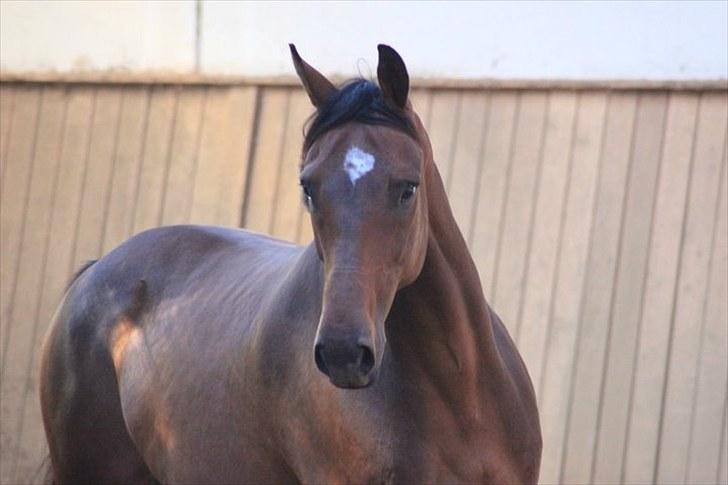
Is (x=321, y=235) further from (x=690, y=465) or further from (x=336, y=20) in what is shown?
(x=336, y=20)

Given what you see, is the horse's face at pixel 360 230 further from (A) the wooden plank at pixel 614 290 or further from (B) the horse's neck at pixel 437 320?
(A) the wooden plank at pixel 614 290

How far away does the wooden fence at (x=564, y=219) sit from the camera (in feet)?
22.8

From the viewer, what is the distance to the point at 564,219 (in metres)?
7.32

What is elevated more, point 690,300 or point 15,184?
point 15,184

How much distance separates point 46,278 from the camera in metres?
8.73

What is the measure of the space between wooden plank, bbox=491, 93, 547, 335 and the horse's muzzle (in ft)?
11.9

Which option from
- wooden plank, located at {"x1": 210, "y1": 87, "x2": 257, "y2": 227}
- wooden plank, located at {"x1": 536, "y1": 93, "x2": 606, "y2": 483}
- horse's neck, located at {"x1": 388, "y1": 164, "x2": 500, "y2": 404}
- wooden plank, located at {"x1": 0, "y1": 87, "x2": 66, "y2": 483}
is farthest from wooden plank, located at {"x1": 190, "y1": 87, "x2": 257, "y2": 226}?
horse's neck, located at {"x1": 388, "y1": 164, "x2": 500, "y2": 404}

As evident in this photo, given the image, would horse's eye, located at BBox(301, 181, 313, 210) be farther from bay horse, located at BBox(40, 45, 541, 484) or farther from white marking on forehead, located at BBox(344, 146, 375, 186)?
white marking on forehead, located at BBox(344, 146, 375, 186)

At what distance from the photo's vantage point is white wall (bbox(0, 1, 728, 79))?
23.9 ft

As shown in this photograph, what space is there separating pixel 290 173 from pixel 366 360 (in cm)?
441

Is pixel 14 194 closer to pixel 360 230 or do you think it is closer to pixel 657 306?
pixel 657 306

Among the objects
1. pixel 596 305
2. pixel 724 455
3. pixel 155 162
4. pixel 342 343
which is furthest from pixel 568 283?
pixel 342 343

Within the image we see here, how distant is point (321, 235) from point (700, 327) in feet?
10.7

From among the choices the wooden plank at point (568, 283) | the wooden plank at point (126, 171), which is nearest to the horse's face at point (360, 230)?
the wooden plank at point (568, 283)
